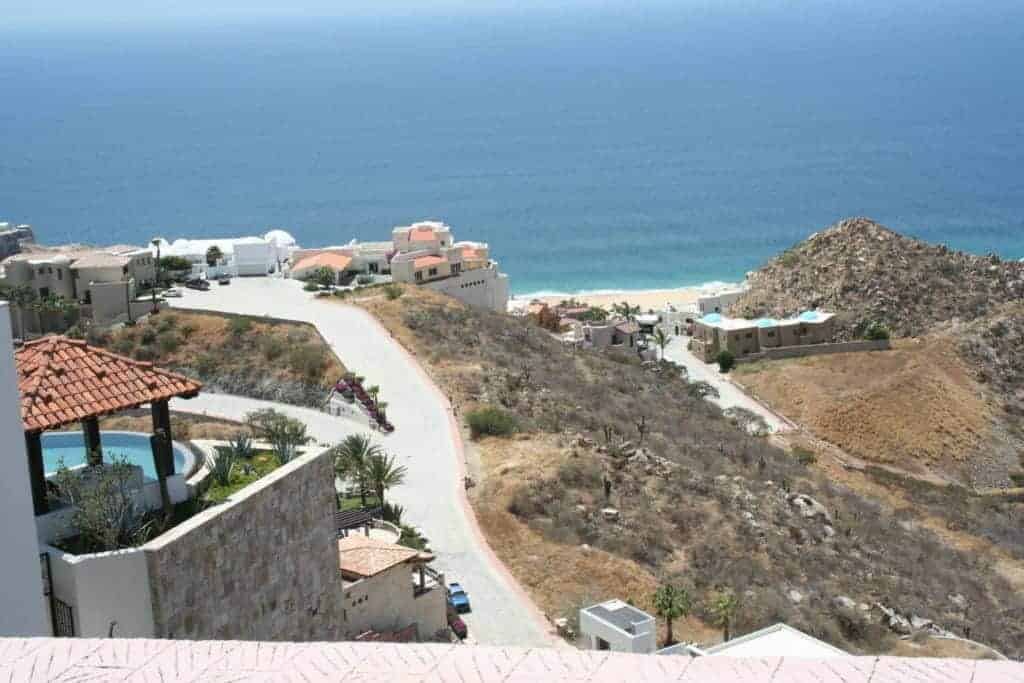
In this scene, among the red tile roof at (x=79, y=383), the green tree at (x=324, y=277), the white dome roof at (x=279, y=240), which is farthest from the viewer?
the white dome roof at (x=279, y=240)

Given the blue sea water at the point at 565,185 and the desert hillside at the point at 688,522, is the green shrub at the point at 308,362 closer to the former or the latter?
the desert hillside at the point at 688,522

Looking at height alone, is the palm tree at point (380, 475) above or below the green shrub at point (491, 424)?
above

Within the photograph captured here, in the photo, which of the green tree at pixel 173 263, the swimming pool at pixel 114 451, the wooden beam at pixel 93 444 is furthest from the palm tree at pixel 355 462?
the green tree at pixel 173 263

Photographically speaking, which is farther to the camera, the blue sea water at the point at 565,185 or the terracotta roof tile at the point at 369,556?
the blue sea water at the point at 565,185

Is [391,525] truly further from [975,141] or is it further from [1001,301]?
[975,141]

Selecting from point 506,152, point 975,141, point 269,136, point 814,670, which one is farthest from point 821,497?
point 269,136

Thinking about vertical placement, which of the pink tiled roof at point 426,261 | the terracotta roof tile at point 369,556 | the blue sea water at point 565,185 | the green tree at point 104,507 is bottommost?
the blue sea water at point 565,185

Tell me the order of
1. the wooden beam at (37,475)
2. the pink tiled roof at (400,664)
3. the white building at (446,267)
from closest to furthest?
the pink tiled roof at (400,664) < the wooden beam at (37,475) < the white building at (446,267)

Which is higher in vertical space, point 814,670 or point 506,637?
point 814,670
